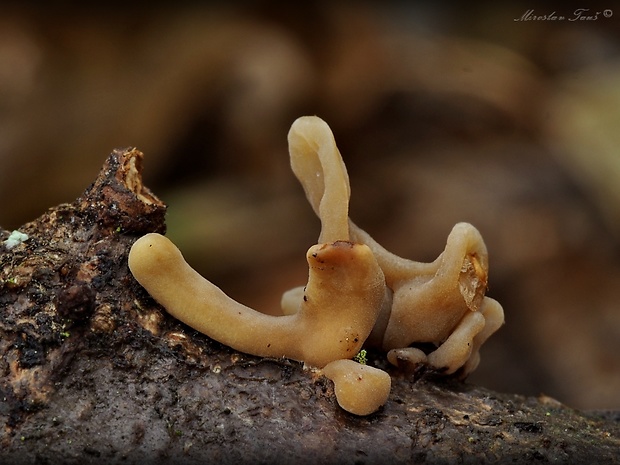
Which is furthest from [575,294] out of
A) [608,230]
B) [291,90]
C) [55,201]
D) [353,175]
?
[55,201]

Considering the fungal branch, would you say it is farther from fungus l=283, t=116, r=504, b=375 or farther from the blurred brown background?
the blurred brown background

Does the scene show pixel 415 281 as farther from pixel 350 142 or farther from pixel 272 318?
pixel 350 142

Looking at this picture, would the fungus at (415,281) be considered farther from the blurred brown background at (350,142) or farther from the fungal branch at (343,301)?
the blurred brown background at (350,142)

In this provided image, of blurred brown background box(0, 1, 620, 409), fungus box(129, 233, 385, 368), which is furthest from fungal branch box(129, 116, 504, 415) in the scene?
blurred brown background box(0, 1, 620, 409)

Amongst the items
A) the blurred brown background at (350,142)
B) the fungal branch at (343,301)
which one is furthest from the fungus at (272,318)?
the blurred brown background at (350,142)

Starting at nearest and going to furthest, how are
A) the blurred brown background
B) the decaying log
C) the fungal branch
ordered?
the decaying log → the fungal branch → the blurred brown background

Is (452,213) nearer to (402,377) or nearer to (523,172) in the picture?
(523,172)
